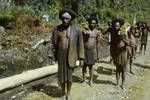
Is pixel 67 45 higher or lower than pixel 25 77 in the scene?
higher

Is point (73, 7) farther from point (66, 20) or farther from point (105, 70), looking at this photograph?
point (66, 20)

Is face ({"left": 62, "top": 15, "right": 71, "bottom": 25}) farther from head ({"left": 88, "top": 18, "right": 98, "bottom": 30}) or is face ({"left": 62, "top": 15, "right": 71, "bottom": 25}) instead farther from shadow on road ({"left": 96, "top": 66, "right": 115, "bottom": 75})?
shadow on road ({"left": 96, "top": 66, "right": 115, "bottom": 75})

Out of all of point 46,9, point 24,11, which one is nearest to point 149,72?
point 24,11

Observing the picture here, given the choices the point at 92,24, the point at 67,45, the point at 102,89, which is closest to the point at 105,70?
the point at 102,89

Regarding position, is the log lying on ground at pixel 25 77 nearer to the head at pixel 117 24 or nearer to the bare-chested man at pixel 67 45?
the bare-chested man at pixel 67 45

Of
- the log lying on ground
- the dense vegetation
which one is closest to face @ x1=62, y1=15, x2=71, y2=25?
the log lying on ground

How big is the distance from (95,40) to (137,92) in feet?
6.24

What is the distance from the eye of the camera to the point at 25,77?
1036 cm

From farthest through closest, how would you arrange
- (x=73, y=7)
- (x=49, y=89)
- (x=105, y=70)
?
(x=73, y=7)
(x=105, y=70)
(x=49, y=89)

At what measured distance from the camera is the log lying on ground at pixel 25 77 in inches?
379

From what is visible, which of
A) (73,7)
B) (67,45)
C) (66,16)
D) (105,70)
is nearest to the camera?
(66,16)

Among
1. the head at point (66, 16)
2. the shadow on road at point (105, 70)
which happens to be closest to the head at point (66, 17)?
the head at point (66, 16)

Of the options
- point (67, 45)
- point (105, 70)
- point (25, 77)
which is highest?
point (67, 45)

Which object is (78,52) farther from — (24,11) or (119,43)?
(24,11)
